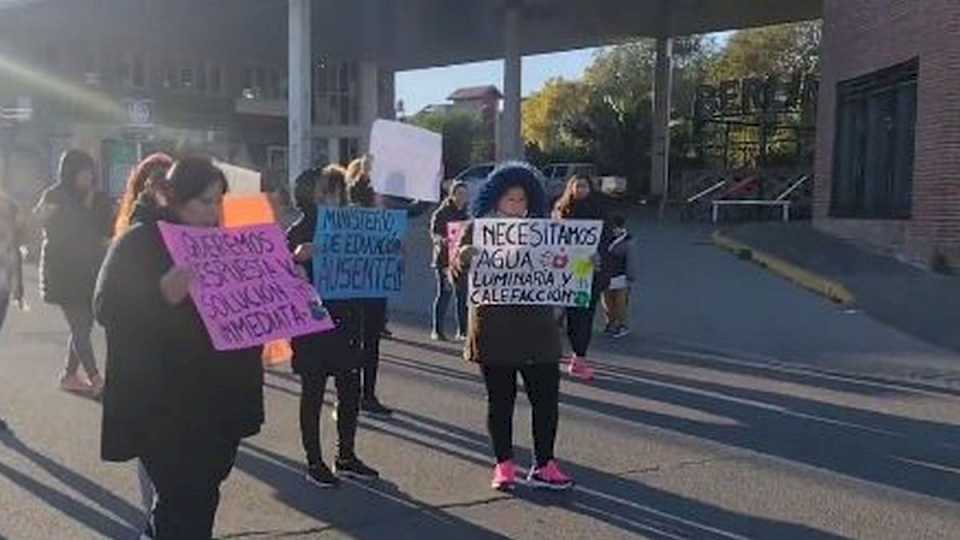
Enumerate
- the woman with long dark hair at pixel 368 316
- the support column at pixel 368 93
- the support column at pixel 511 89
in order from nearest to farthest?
the woman with long dark hair at pixel 368 316 < the support column at pixel 511 89 < the support column at pixel 368 93

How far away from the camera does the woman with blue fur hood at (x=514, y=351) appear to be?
621 centimetres

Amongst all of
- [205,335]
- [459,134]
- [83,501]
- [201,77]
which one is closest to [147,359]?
[205,335]

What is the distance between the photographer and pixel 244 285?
14.1ft

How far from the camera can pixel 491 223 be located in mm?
6344

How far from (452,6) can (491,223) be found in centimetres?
3035

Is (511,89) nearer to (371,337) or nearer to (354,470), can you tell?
(371,337)

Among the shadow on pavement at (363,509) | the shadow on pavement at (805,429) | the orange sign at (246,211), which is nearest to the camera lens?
the orange sign at (246,211)

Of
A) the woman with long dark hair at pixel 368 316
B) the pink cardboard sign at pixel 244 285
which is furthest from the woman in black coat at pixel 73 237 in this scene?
the pink cardboard sign at pixel 244 285

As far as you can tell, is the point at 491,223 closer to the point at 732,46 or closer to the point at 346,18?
the point at 346,18

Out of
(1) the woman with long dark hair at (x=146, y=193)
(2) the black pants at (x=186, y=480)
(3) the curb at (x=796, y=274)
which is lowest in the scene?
(3) the curb at (x=796, y=274)

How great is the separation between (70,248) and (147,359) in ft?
16.3

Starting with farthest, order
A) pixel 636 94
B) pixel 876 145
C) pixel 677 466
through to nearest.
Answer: pixel 636 94
pixel 876 145
pixel 677 466

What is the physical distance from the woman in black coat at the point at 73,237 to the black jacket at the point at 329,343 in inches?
96.0

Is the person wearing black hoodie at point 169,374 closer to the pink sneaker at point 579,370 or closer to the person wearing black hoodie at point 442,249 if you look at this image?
the pink sneaker at point 579,370
